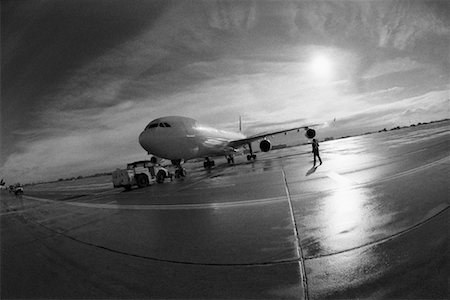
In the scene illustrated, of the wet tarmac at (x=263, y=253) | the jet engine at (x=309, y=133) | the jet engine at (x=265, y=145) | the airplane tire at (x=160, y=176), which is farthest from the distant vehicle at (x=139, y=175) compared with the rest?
the jet engine at (x=309, y=133)

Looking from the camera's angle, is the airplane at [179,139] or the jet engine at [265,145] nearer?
the airplane at [179,139]

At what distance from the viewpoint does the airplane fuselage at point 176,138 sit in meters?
18.5

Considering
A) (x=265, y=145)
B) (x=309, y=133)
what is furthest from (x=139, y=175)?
(x=309, y=133)

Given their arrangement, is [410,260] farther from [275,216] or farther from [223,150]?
[223,150]

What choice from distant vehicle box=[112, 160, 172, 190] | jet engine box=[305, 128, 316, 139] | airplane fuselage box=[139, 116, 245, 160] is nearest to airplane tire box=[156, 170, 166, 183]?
distant vehicle box=[112, 160, 172, 190]

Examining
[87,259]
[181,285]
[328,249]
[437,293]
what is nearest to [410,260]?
[437,293]

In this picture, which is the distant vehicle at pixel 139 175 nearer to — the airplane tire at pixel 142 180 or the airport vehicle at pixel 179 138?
the airplane tire at pixel 142 180

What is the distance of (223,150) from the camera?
2888cm

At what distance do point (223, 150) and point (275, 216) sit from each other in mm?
23605

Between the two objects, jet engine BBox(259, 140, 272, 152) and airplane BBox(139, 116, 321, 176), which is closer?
airplane BBox(139, 116, 321, 176)

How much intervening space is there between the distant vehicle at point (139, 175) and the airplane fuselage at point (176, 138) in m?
1.66

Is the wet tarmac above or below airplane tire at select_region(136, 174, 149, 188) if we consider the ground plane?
below

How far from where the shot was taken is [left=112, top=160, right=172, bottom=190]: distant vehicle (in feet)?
59.5

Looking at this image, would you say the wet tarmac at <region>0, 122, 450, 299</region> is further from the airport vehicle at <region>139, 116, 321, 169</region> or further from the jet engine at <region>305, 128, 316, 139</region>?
the jet engine at <region>305, 128, 316, 139</region>
